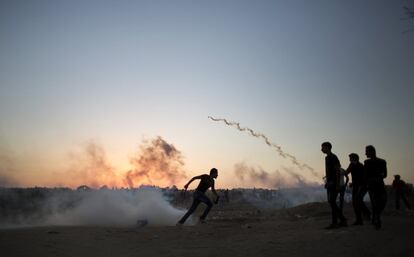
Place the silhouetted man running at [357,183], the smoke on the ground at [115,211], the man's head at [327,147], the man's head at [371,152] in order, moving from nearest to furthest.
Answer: the man's head at [371,152], the man's head at [327,147], the silhouetted man running at [357,183], the smoke on the ground at [115,211]

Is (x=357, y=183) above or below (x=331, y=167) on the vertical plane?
below

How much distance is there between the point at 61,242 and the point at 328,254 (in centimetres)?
585

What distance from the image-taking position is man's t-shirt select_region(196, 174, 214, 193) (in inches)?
599

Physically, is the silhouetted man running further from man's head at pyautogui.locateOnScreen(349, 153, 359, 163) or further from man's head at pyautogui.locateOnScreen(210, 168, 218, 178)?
man's head at pyautogui.locateOnScreen(210, 168, 218, 178)

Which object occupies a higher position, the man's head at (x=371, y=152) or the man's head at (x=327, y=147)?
the man's head at (x=327, y=147)

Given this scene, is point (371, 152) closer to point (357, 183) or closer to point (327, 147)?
point (327, 147)

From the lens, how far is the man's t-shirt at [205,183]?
15.2m

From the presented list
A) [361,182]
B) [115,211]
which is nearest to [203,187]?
[361,182]

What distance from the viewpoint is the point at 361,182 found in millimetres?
12328

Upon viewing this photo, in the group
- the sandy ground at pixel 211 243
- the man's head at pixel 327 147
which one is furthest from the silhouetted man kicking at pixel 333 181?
the sandy ground at pixel 211 243

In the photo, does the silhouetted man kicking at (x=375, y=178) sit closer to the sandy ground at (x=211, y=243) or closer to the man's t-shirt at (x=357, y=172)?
the sandy ground at (x=211, y=243)

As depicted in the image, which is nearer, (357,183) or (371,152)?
(371,152)

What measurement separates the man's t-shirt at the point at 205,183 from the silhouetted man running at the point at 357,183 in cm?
477

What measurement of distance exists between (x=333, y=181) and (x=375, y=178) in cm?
106
